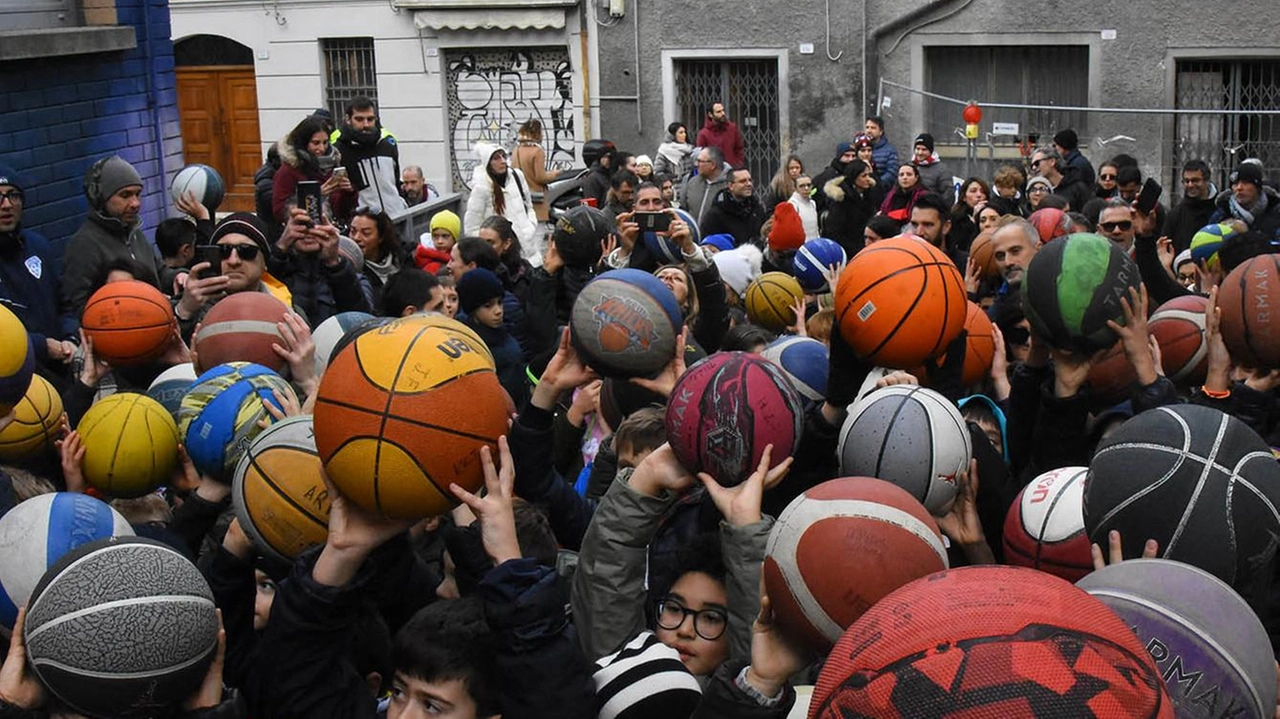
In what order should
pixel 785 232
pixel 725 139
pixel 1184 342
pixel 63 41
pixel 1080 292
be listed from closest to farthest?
1. pixel 1080 292
2. pixel 1184 342
3. pixel 785 232
4. pixel 63 41
5. pixel 725 139

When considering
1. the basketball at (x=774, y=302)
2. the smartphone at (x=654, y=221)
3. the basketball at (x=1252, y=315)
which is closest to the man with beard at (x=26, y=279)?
the smartphone at (x=654, y=221)

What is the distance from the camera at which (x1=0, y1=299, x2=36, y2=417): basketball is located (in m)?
4.60

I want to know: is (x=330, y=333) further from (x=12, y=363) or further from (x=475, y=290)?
(x=12, y=363)

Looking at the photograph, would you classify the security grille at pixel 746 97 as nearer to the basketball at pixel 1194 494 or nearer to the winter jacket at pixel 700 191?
the winter jacket at pixel 700 191

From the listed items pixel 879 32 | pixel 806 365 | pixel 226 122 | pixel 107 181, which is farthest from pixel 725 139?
pixel 806 365

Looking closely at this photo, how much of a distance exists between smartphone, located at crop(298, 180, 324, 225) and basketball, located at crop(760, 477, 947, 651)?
16.2 ft

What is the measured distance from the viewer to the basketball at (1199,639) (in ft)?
9.07

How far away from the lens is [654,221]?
7.65 m

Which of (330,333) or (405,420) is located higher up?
(405,420)

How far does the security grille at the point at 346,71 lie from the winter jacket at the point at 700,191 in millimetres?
10674

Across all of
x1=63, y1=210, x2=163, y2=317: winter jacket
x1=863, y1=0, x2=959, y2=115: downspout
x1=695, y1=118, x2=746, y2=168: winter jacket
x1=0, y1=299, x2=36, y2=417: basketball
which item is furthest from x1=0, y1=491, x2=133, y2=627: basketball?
x1=863, y1=0, x2=959, y2=115: downspout

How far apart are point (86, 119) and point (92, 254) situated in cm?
404

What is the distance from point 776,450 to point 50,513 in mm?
2086

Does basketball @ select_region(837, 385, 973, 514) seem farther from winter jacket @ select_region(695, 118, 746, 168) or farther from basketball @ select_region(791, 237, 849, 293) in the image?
winter jacket @ select_region(695, 118, 746, 168)
